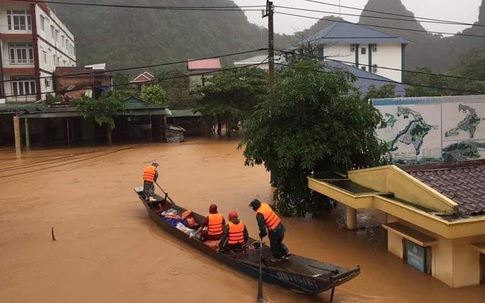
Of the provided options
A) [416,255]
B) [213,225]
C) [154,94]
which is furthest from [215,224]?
[154,94]

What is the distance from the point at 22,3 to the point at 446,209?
3733 centimetres

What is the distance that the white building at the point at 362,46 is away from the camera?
5200 cm

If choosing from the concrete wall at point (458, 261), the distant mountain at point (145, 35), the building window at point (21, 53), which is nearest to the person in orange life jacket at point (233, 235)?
the concrete wall at point (458, 261)

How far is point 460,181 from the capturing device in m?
9.89

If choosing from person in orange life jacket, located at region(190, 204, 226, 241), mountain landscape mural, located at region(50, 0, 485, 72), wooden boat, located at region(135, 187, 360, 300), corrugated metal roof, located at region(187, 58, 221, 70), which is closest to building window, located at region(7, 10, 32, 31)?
corrugated metal roof, located at region(187, 58, 221, 70)

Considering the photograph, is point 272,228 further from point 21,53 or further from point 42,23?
point 42,23

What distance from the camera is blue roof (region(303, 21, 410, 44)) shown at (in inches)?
2036

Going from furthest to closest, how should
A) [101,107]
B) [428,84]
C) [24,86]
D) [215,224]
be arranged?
[428,84] → [24,86] → [101,107] → [215,224]

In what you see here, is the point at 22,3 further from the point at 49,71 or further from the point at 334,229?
the point at 334,229

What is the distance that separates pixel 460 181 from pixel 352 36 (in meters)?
45.3

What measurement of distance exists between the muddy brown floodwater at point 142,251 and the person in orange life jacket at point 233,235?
0.58 meters

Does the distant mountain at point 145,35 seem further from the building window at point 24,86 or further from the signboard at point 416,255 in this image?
the signboard at point 416,255

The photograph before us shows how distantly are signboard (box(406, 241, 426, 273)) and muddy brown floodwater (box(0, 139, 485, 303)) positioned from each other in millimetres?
156

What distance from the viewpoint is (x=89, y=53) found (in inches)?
2906
